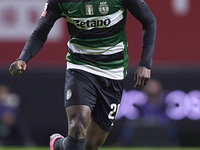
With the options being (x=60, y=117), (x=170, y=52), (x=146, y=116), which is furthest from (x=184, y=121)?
(x=60, y=117)

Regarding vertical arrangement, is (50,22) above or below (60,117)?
above

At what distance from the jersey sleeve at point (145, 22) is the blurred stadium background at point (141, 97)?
5.46m

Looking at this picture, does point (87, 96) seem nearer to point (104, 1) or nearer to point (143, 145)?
point (104, 1)

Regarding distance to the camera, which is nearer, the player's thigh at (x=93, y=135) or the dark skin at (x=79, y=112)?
the dark skin at (x=79, y=112)

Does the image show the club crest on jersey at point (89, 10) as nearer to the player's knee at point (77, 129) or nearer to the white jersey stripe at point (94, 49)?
the white jersey stripe at point (94, 49)

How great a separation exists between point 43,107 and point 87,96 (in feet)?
19.8

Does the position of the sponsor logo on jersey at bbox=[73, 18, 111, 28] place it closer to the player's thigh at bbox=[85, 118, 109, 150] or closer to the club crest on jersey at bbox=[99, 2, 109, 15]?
the club crest on jersey at bbox=[99, 2, 109, 15]

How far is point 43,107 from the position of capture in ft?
36.8

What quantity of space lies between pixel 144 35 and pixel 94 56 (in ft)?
1.80

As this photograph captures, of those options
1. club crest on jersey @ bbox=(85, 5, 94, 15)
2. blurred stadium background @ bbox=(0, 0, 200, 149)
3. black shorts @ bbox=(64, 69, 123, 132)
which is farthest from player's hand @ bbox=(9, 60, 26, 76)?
blurred stadium background @ bbox=(0, 0, 200, 149)

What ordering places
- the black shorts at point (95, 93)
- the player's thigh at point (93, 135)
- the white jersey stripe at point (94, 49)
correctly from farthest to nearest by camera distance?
the player's thigh at point (93, 135) < the white jersey stripe at point (94, 49) < the black shorts at point (95, 93)

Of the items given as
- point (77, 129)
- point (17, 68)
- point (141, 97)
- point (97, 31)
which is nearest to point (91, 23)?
point (97, 31)

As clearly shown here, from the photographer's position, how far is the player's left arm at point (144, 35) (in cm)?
531

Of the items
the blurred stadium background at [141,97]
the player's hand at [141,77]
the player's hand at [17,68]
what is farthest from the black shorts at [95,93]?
the blurred stadium background at [141,97]
